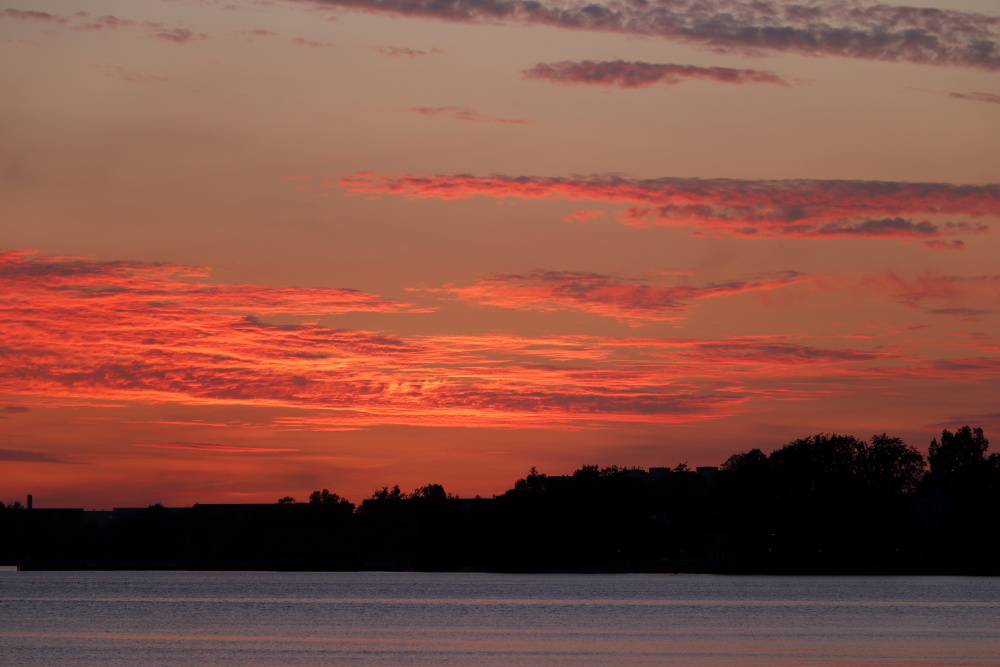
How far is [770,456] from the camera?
19975 centimetres

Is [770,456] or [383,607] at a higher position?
[770,456]

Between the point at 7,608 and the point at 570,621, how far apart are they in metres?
56.1

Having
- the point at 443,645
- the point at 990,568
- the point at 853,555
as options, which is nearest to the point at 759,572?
the point at 853,555

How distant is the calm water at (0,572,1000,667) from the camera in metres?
69.9

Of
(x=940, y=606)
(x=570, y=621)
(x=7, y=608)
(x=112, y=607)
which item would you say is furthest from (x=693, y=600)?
(x=7, y=608)

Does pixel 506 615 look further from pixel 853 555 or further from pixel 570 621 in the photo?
pixel 853 555

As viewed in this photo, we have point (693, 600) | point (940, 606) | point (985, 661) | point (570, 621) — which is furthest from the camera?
point (693, 600)

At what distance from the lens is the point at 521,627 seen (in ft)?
301

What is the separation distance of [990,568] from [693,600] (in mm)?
68308

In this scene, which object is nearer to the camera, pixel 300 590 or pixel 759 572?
pixel 300 590

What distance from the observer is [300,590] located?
174 metres

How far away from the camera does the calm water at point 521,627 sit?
69.9m

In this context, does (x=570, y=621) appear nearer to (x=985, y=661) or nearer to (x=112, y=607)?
(x=985, y=661)

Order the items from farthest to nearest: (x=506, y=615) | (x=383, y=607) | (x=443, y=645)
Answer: (x=383, y=607) → (x=506, y=615) → (x=443, y=645)
